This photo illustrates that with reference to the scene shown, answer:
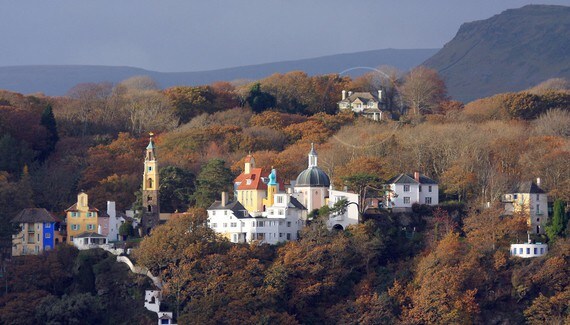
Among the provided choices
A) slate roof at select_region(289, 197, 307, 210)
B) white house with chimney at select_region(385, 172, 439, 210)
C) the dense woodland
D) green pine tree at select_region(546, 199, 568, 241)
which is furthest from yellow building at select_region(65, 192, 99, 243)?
green pine tree at select_region(546, 199, 568, 241)

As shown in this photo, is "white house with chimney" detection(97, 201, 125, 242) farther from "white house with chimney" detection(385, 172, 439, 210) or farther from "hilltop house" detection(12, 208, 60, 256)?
"white house with chimney" detection(385, 172, 439, 210)

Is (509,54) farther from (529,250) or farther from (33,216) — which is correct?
(33,216)

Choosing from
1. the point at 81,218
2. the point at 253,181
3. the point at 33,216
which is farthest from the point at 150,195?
the point at 33,216

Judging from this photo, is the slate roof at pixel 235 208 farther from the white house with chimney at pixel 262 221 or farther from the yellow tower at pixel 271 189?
the yellow tower at pixel 271 189

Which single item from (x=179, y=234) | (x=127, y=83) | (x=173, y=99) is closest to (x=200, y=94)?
(x=173, y=99)

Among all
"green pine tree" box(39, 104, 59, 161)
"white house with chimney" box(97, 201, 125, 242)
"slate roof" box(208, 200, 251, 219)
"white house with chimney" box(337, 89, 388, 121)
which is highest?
"white house with chimney" box(337, 89, 388, 121)

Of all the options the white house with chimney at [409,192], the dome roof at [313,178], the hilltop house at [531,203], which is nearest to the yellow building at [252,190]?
the dome roof at [313,178]
